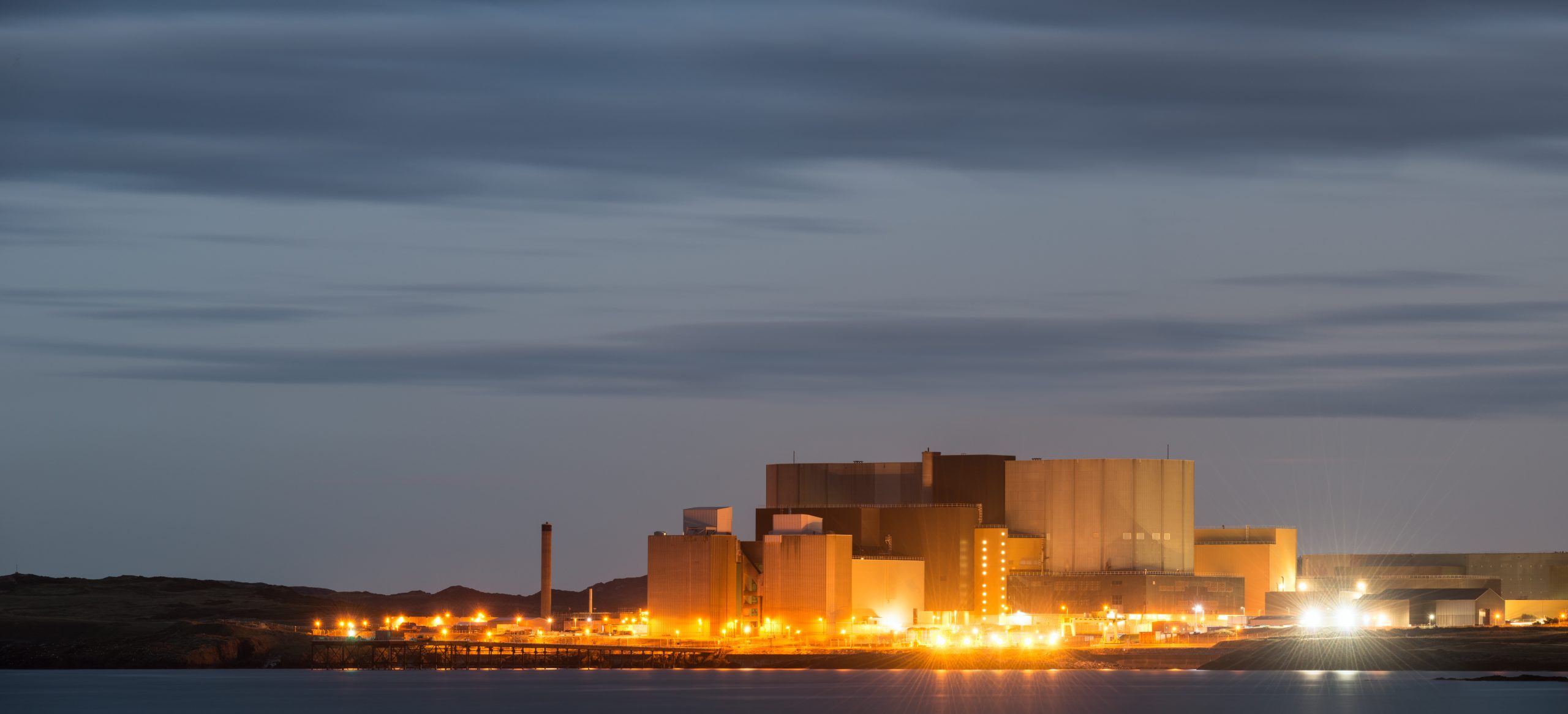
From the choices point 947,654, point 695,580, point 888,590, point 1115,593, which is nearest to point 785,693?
point 695,580

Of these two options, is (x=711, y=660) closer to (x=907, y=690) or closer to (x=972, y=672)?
(x=907, y=690)

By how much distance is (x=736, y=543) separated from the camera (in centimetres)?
15712

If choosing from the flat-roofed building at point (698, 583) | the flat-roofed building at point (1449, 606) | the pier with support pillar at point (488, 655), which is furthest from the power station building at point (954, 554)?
the flat-roofed building at point (1449, 606)

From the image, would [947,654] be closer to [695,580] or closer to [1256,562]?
[695,580]

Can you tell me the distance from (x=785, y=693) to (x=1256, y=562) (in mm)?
64682

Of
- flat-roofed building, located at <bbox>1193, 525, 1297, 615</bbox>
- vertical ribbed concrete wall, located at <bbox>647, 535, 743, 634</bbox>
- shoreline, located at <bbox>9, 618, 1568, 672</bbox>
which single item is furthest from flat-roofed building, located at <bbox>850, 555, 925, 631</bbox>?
flat-roofed building, located at <bbox>1193, 525, 1297, 615</bbox>

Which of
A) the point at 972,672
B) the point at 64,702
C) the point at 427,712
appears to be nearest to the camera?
the point at 427,712

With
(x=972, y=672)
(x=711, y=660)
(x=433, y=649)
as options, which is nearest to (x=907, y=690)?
(x=711, y=660)

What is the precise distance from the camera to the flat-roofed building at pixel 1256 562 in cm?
18338

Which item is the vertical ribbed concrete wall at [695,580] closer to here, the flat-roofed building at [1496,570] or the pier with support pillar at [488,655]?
the pier with support pillar at [488,655]

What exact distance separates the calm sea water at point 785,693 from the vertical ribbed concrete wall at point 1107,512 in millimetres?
10168

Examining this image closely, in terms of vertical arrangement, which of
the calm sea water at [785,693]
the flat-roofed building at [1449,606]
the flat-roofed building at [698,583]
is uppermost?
the flat-roofed building at [698,583]

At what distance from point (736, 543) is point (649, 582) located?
737 centimetres

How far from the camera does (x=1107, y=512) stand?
174 metres
